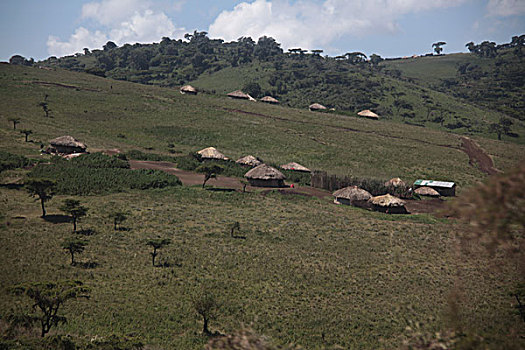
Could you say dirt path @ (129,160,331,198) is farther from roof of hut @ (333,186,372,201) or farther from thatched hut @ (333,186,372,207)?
roof of hut @ (333,186,372,201)

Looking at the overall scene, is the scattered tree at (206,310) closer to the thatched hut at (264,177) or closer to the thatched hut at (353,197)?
the thatched hut at (353,197)

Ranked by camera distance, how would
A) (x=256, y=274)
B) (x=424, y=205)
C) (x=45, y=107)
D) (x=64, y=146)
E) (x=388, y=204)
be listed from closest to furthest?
(x=256, y=274), (x=388, y=204), (x=424, y=205), (x=64, y=146), (x=45, y=107)

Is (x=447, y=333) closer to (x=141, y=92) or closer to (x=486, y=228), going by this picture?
(x=486, y=228)

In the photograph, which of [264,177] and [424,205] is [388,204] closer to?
[424,205]

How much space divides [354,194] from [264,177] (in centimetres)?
958

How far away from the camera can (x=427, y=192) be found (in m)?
43.6

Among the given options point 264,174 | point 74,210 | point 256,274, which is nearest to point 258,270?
point 256,274

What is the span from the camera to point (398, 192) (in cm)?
4128

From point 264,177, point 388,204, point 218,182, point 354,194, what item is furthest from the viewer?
point 218,182

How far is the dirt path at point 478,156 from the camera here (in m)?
64.2

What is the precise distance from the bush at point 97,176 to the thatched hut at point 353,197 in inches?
619

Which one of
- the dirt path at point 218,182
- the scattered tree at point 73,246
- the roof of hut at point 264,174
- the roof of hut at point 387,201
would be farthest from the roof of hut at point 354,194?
the scattered tree at point 73,246

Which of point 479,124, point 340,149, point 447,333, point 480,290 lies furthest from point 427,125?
point 447,333

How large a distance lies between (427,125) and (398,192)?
229 ft
